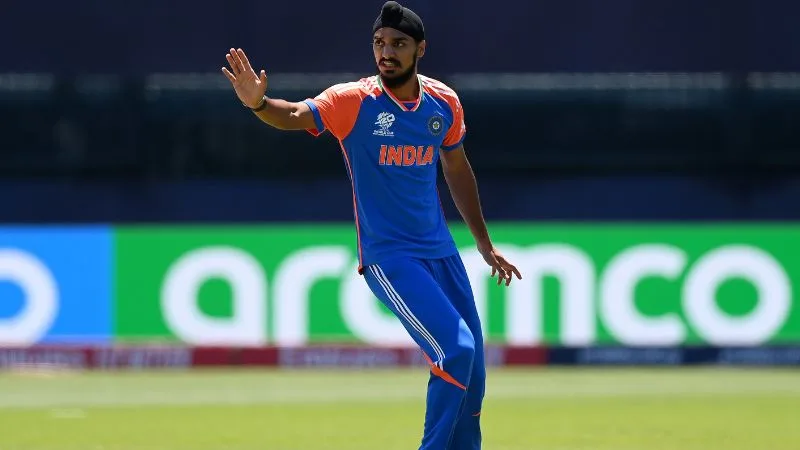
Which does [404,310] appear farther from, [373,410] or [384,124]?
[373,410]

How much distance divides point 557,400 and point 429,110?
498cm

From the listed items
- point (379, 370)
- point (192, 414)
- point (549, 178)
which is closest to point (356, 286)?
point (379, 370)

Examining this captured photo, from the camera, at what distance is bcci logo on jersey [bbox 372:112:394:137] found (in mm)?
7227

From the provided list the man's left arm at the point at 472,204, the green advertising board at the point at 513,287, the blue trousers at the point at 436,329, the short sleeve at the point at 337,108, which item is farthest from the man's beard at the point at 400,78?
the green advertising board at the point at 513,287

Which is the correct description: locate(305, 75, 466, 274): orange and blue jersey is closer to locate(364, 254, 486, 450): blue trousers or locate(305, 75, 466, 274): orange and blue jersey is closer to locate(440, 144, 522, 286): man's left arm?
locate(364, 254, 486, 450): blue trousers

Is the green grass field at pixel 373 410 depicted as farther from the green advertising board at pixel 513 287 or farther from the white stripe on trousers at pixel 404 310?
the white stripe on trousers at pixel 404 310

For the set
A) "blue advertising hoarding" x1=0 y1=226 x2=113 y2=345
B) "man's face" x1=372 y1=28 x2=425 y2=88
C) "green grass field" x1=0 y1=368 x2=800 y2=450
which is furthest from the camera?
"blue advertising hoarding" x1=0 y1=226 x2=113 y2=345

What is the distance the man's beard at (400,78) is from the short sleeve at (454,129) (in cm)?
33

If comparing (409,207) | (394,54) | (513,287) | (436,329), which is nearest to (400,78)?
(394,54)

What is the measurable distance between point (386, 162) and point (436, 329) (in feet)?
2.58

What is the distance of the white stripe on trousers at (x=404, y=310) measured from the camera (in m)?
7.13

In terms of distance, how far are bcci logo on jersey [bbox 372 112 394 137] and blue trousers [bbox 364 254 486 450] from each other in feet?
1.87

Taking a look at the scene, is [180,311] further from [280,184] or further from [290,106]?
[290,106]

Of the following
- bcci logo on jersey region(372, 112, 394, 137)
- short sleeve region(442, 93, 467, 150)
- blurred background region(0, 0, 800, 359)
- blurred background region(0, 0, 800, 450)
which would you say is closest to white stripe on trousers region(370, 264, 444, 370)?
bcci logo on jersey region(372, 112, 394, 137)
